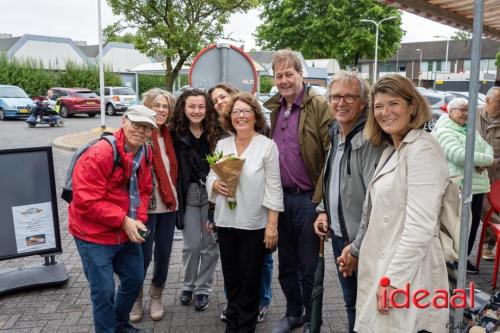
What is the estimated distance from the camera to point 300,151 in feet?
10.6

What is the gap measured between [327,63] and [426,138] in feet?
103

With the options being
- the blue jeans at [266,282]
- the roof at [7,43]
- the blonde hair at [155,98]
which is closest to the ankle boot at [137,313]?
the blue jeans at [266,282]

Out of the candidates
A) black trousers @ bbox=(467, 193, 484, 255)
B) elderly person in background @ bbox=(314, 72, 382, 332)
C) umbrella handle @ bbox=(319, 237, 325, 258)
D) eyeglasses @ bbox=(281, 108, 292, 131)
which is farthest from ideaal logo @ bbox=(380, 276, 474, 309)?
black trousers @ bbox=(467, 193, 484, 255)

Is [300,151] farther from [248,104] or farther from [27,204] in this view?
[27,204]

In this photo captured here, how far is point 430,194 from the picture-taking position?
6.70 feet

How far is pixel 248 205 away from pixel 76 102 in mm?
24379

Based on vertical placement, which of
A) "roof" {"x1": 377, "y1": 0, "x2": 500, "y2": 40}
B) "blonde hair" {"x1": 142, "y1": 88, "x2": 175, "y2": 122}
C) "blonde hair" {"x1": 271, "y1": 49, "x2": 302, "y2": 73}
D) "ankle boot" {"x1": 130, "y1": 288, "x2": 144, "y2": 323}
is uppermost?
"roof" {"x1": 377, "y1": 0, "x2": 500, "y2": 40}

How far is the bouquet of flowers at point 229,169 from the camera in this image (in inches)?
120

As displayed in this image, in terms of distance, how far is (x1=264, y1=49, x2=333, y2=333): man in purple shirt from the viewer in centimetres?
320

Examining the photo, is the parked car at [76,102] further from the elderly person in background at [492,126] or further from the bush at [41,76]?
the elderly person in background at [492,126]

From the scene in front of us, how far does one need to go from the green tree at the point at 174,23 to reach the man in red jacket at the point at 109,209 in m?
12.4

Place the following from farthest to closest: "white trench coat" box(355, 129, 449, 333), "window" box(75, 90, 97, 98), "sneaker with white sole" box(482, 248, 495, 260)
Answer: "window" box(75, 90, 97, 98) < "sneaker with white sole" box(482, 248, 495, 260) < "white trench coat" box(355, 129, 449, 333)

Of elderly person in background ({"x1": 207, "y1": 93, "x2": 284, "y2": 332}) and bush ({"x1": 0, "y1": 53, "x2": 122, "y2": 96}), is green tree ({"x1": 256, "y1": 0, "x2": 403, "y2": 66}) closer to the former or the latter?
bush ({"x1": 0, "y1": 53, "x2": 122, "y2": 96})

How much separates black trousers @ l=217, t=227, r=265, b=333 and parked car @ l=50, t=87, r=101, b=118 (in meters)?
24.1
